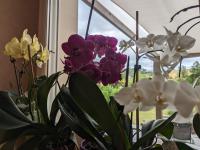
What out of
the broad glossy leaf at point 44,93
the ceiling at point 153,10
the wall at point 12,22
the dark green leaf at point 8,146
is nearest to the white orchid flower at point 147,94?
the broad glossy leaf at point 44,93

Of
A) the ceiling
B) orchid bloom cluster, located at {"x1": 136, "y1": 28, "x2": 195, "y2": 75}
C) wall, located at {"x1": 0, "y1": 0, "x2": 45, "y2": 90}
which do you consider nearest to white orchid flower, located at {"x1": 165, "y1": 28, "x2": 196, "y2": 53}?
orchid bloom cluster, located at {"x1": 136, "y1": 28, "x2": 195, "y2": 75}

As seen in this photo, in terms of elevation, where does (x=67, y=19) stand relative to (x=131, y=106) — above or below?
above

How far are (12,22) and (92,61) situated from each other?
102 cm

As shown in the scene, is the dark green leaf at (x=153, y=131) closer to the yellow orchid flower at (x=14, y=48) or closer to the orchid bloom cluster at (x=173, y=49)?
the orchid bloom cluster at (x=173, y=49)

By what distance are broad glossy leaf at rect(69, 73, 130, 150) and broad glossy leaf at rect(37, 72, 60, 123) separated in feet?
0.37

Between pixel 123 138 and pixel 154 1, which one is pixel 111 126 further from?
pixel 154 1

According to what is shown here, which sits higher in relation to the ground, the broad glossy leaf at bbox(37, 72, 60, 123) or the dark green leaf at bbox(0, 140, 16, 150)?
the broad glossy leaf at bbox(37, 72, 60, 123)

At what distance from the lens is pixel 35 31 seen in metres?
1.48

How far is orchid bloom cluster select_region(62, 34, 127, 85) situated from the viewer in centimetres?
52

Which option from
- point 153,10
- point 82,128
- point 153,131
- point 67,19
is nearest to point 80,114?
point 82,128

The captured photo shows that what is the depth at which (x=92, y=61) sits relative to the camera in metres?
0.54

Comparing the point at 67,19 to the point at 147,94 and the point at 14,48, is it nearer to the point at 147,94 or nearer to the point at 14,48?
the point at 14,48

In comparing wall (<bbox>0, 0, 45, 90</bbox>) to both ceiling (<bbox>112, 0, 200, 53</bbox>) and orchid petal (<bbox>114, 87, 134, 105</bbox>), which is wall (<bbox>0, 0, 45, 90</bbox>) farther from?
orchid petal (<bbox>114, 87, 134, 105</bbox>)

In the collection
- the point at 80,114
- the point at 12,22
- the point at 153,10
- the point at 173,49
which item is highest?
the point at 153,10
